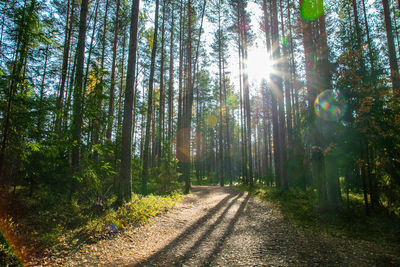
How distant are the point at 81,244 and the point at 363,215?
803cm

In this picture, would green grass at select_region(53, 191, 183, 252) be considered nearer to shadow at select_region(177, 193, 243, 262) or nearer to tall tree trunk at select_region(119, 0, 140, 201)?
tall tree trunk at select_region(119, 0, 140, 201)

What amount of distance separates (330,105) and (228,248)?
569 centimetres

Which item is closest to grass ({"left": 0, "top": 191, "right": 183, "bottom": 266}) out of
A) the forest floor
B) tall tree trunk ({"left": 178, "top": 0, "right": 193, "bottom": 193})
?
the forest floor

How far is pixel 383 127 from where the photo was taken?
5.73 meters

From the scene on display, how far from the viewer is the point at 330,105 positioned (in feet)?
21.4

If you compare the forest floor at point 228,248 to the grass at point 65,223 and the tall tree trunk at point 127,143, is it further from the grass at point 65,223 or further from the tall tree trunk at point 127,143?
the tall tree trunk at point 127,143

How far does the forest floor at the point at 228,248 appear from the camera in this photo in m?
3.81

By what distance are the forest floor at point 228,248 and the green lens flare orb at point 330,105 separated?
3756 mm

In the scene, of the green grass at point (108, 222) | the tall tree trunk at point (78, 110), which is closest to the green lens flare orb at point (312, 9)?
the tall tree trunk at point (78, 110)

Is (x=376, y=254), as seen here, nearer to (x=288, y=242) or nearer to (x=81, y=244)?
(x=288, y=242)

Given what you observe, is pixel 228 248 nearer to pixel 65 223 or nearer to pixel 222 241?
pixel 222 241

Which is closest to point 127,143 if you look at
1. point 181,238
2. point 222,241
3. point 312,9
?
point 181,238

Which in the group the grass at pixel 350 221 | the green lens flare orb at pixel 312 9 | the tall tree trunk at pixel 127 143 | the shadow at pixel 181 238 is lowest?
the shadow at pixel 181 238

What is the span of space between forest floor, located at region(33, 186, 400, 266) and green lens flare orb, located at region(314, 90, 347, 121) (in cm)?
376
